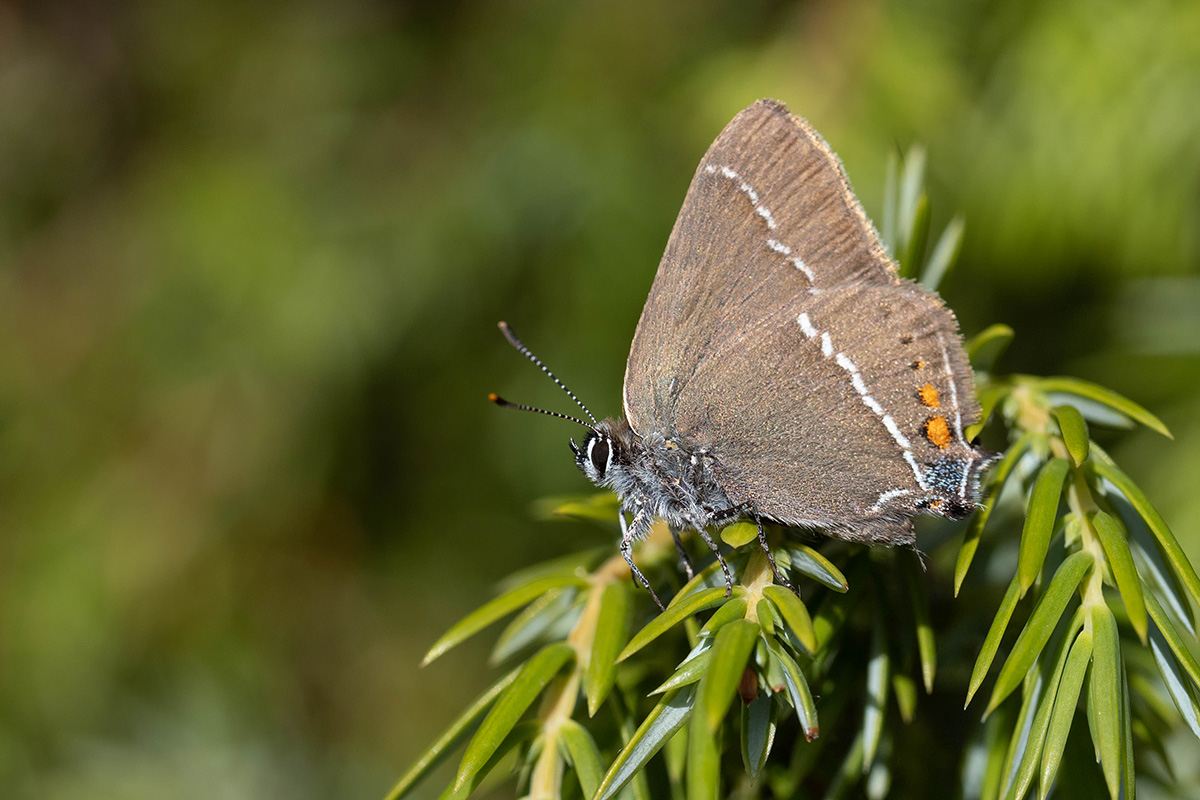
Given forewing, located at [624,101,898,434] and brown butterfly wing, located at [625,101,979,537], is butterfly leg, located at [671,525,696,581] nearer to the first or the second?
brown butterfly wing, located at [625,101,979,537]

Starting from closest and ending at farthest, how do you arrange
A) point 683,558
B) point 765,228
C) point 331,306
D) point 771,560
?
point 771,560 < point 683,558 < point 765,228 < point 331,306

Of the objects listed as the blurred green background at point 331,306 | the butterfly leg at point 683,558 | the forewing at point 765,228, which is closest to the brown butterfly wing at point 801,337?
the forewing at point 765,228

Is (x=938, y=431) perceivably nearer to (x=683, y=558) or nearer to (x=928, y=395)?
(x=928, y=395)

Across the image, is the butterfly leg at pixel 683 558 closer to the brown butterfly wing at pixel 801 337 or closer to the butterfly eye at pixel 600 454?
the brown butterfly wing at pixel 801 337

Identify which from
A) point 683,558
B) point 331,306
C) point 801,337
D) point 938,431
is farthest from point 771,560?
point 331,306

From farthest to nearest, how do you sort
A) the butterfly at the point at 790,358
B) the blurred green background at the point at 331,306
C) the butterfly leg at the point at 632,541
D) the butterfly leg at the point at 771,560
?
the blurred green background at the point at 331,306 → the butterfly at the point at 790,358 → the butterfly leg at the point at 632,541 → the butterfly leg at the point at 771,560

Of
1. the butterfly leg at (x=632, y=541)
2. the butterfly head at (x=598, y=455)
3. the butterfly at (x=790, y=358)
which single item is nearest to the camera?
the butterfly leg at (x=632, y=541)

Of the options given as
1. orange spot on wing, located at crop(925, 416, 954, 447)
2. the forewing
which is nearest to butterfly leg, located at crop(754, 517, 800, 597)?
orange spot on wing, located at crop(925, 416, 954, 447)
